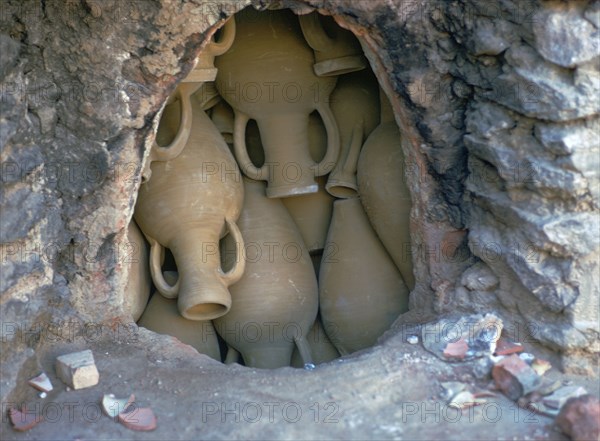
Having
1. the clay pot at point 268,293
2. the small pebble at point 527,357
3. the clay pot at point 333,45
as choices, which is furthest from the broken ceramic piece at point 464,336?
the clay pot at point 333,45

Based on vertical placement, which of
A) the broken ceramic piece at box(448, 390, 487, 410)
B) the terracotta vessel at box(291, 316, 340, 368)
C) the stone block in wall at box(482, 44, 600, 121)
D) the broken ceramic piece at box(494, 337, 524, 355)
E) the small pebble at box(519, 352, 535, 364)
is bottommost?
the terracotta vessel at box(291, 316, 340, 368)

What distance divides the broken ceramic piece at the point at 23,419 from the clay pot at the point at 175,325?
0.89m

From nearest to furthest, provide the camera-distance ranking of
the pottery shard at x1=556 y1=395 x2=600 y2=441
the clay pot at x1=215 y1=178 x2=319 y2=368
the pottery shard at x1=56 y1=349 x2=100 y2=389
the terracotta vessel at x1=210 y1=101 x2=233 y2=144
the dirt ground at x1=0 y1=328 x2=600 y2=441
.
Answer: the pottery shard at x1=556 y1=395 x2=600 y2=441 < the dirt ground at x1=0 y1=328 x2=600 y2=441 < the pottery shard at x1=56 y1=349 x2=100 y2=389 < the clay pot at x1=215 y1=178 x2=319 y2=368 < the terracotta vessel at x1=210 y1=101 x2=233 y2=144

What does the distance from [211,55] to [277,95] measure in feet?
1.28

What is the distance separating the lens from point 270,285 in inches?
146

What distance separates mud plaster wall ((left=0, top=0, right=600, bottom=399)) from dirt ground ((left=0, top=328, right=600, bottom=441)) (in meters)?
0.18

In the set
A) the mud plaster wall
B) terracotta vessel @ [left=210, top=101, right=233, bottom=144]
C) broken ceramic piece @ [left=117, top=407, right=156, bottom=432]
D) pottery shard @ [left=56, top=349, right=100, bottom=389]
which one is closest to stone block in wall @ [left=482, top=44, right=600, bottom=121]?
the mud plaster wall

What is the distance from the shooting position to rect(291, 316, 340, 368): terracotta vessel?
150 inches

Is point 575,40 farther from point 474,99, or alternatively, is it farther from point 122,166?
point 122,166

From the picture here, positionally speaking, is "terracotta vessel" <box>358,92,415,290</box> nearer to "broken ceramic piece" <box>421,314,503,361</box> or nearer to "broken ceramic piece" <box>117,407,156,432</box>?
"broken ceramic piece" <box>421,314,503,361</box>

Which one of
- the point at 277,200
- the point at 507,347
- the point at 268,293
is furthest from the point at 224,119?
the point at 507,347

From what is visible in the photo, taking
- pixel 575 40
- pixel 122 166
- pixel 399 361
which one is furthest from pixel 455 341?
pixel 122 166

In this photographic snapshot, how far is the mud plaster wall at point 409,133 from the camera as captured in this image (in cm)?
282

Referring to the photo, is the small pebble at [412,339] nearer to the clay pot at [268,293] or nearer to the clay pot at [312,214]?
the clay pot at [268,293]
